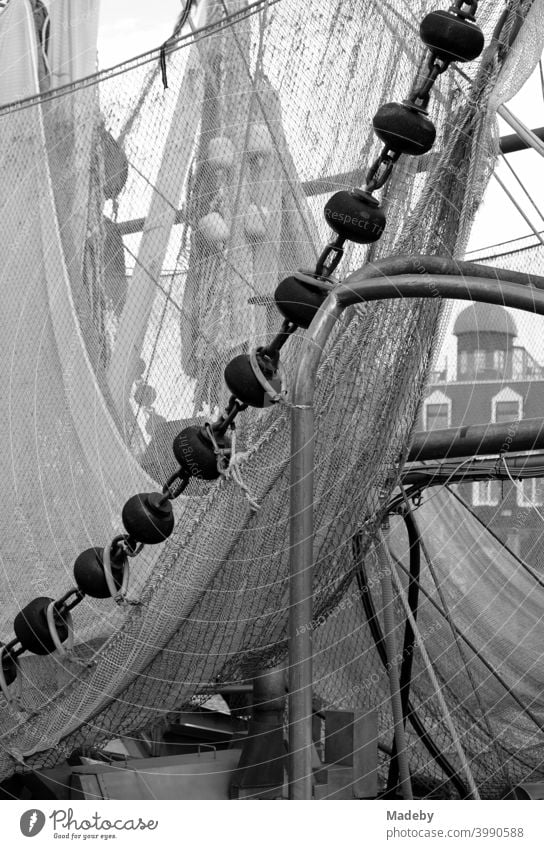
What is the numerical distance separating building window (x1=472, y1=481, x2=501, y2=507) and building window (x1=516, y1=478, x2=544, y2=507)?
23 centimetres

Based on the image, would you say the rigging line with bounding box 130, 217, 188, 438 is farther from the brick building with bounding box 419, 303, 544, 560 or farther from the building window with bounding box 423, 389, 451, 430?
the building window with bounding box 423, 389, 451, 430

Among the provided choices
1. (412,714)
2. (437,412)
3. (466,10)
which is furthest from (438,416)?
(466,10)

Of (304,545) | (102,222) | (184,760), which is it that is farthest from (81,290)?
(304,545)

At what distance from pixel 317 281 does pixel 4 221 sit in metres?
2.45

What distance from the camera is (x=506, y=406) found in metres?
6.32

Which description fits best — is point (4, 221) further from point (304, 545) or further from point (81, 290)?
point (304, 545)

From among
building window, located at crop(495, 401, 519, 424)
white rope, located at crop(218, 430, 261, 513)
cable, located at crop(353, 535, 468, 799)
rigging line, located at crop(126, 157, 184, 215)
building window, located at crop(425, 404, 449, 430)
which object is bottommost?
white rope, located at crop(218, 430, 261, 513)

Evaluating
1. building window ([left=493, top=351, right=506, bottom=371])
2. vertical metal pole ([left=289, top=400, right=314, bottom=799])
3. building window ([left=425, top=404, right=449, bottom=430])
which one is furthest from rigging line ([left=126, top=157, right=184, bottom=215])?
building window ([left=425, top=404, right=449, bottom=430])

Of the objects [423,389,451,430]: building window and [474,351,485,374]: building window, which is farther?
[423,389,451,430]: building window

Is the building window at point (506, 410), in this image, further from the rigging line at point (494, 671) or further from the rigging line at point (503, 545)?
the rigging line at point (494, 671)

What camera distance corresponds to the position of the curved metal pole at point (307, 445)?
9.77 ft

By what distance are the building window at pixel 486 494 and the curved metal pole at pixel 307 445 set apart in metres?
3.66

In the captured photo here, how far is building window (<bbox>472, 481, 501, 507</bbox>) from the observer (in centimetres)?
664

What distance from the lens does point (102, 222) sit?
5000 millimetres
